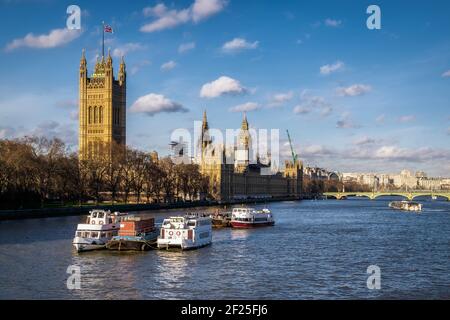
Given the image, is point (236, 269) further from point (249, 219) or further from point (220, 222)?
point (249, 219)

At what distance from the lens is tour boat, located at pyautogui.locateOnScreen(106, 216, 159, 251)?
46.5 meters

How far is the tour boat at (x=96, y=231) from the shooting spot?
4553cm

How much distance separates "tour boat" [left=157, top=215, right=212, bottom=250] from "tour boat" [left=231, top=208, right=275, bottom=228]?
23.9 m

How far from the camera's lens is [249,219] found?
75250mm

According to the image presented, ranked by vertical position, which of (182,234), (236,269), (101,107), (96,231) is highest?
(101,107)

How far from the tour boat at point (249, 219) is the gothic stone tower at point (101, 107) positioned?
93696 mm

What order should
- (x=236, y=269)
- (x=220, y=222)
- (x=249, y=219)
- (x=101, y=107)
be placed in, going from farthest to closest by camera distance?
(x=101, y=107)
(x=249, y=219)
(x=220, y=222)
(x=236, y=269)

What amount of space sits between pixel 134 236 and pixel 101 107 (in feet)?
412

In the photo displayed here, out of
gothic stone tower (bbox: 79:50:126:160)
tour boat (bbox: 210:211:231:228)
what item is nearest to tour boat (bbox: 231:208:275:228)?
tour boat (bbox: 210:211:231:228)
